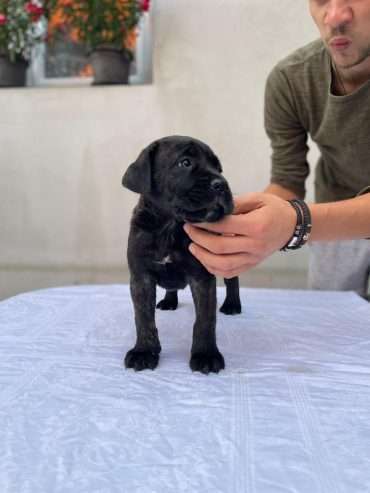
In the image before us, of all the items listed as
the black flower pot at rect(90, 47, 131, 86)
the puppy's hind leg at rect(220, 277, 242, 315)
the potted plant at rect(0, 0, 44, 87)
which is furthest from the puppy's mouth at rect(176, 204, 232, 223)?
the potted plant at rect(0, 0, 44, 87)

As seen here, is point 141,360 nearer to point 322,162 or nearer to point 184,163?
point 184,163

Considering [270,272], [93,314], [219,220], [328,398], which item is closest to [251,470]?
[328,398]

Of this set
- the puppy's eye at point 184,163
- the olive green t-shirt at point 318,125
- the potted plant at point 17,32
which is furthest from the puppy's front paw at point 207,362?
the potted plant at point 17,32

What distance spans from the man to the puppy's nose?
8 centimetres

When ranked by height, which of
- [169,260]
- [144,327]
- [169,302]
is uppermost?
[169,260]

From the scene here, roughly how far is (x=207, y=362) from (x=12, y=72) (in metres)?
2.03

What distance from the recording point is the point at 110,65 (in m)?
2.20

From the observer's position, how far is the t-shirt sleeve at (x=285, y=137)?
1559 millimetres

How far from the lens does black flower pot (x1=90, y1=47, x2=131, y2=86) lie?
2.16m

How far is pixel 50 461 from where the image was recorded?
0.62m

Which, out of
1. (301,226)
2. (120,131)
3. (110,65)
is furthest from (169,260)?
(110,65)

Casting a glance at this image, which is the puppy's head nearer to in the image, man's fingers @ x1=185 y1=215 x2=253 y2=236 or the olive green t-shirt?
man's fingers @ x1=185 y1=215 x2=253 y2=236

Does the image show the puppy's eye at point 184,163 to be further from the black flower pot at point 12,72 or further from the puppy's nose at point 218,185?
the black flower pot at point 12,72

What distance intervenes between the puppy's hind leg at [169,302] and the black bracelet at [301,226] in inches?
21.6
